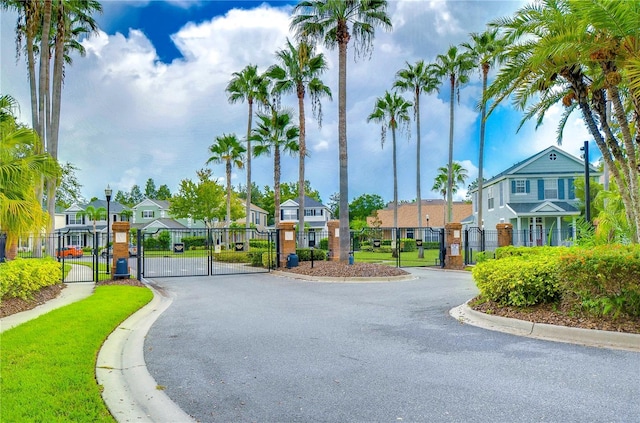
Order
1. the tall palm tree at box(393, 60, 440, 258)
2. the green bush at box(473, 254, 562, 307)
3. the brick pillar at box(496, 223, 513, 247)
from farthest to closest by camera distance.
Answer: the tall palm tree at box(393, 60, 440, 258), the brick pillar at box(496, 223, 513, 247), the green bush at box(473, 254, 562, 307)

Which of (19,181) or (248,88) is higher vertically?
(248,88)

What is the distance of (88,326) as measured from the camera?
291 inches

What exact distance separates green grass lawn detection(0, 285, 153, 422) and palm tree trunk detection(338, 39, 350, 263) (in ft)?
34.6

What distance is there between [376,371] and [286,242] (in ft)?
49.6

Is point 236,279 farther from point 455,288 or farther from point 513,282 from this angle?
point 513,282

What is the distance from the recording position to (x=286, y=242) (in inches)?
801

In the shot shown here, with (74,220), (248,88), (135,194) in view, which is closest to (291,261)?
(248,88)

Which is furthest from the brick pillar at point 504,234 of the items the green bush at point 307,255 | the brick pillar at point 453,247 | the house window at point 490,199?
the house window at point 490,199

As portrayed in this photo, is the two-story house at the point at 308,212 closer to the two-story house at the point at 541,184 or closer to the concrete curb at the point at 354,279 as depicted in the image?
the two-story house at the point at 541,184

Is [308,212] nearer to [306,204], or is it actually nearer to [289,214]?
[306,204]

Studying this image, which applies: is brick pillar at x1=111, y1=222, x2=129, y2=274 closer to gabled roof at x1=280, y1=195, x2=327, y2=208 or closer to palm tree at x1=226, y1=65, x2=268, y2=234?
palm tree at x1=226, y1=65, x2=268, y2=234

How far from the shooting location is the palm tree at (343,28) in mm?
18297

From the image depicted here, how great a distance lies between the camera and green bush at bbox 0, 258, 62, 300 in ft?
Result: 31.3

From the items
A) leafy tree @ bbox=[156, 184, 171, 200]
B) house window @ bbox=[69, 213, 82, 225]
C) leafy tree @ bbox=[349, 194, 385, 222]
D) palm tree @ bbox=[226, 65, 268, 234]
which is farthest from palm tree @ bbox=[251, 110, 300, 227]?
leafy tree @ bbox=[156, 184, 171, 200]
